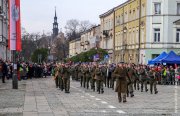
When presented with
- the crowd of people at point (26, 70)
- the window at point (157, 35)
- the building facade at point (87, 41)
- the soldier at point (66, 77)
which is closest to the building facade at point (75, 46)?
the building facade at point (87, 41)

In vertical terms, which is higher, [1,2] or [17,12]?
[1,2]

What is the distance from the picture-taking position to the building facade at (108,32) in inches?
3462

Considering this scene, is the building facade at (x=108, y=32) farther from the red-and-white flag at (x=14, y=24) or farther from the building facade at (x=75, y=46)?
the red-and-white flag at (x=14, y=24)

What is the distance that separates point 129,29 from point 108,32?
16712 millimetres

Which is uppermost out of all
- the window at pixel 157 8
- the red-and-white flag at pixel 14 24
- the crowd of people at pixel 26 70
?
the window at pixel 157 8

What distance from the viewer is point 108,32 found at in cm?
9131

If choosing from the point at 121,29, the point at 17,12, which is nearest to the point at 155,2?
the point at 121,29

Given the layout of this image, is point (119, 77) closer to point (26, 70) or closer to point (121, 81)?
point (121, 81)

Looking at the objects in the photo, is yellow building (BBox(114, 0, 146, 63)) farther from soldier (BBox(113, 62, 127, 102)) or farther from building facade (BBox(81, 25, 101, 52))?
soldier (BBox(113, 62, 127, 102))

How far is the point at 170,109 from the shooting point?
18.5 metres

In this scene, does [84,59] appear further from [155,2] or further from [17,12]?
[17,12]

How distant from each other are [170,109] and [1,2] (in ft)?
171

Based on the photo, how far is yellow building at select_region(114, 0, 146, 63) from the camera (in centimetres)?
6731

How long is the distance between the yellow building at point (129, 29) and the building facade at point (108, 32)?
2.57 metres
